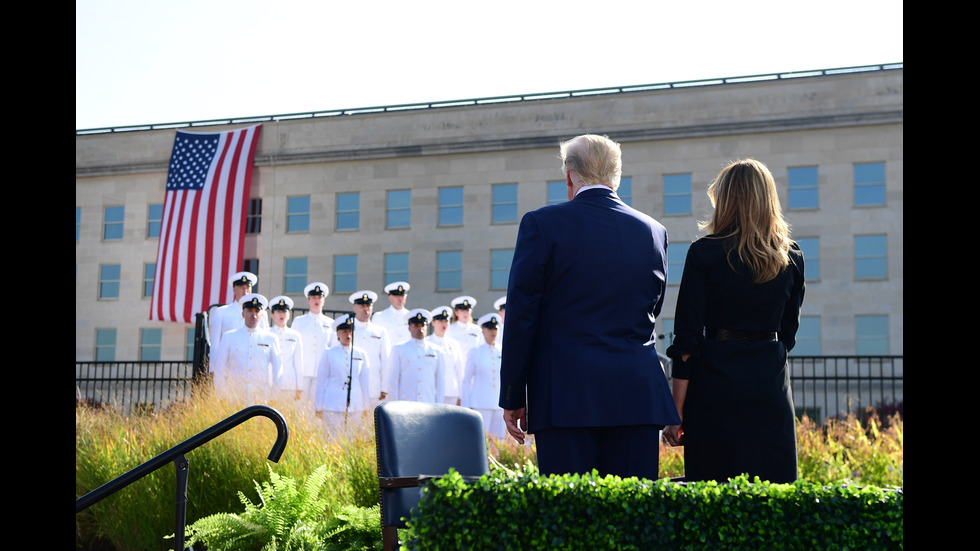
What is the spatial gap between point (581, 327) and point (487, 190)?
107ft

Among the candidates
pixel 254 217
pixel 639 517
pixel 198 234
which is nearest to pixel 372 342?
pixel 639 517

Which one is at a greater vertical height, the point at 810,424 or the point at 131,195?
the point at 131,195

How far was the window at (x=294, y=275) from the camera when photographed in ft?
124

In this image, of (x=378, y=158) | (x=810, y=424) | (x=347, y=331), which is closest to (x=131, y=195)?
(x=378, y=158)

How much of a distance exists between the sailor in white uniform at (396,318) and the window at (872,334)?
2005 cm

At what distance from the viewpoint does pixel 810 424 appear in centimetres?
1123

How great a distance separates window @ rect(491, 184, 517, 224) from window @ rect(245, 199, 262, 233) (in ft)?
30.9

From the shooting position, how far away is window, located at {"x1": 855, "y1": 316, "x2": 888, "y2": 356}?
107 ft

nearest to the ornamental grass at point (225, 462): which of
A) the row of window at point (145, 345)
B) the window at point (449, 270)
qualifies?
the window at point (449, 270)

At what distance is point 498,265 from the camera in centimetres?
3612

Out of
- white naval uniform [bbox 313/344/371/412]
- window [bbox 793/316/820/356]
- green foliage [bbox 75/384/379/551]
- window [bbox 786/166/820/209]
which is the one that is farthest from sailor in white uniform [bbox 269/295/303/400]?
window [bbox 786/166/820/209]
